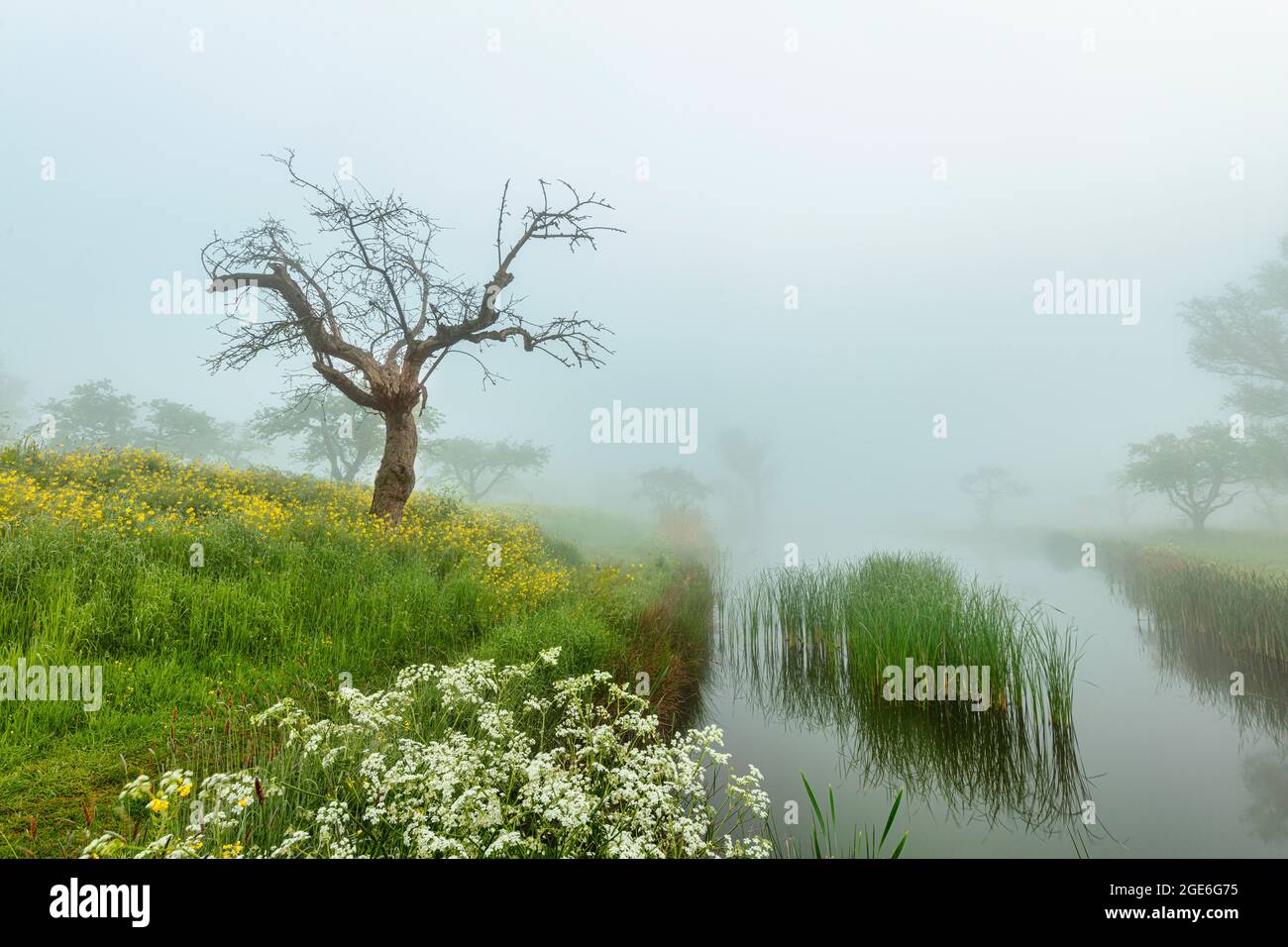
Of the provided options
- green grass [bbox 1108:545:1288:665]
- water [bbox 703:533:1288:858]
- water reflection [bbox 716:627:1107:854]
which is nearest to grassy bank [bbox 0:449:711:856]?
water [bbox 703:533:1288:858]

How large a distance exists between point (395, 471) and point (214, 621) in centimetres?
611

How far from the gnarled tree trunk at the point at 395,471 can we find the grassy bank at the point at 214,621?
2.18 feet

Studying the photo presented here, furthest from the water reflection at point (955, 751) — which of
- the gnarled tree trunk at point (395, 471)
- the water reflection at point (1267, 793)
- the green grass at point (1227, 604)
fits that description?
the gnarled tree trunk at point (395, 471)

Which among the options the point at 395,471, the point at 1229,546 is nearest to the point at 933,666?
the point at 395,471

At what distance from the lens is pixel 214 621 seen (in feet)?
20.6

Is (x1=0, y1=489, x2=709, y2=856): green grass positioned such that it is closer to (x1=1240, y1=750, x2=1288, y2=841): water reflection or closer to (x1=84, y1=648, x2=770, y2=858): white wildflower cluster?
(x1=84, y1=648, x2=770, y2=858): white wildflower cluster

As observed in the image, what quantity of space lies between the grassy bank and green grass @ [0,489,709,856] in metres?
0.02

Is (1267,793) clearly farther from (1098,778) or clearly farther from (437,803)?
(437,803)

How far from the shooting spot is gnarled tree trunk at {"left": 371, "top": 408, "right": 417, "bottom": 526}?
11945 mm

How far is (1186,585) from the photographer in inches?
481

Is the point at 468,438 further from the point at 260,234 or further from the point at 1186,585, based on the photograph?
the point at 1186,585
